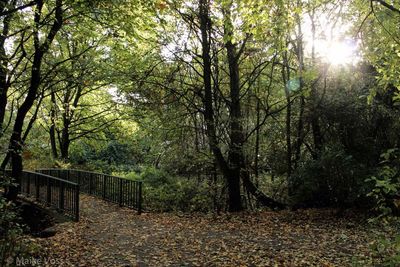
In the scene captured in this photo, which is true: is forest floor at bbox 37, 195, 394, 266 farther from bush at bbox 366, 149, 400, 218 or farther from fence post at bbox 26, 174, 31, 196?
fence post at bbox 26, 174, 31, 196

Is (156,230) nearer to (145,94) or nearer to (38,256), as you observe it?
(38,256)

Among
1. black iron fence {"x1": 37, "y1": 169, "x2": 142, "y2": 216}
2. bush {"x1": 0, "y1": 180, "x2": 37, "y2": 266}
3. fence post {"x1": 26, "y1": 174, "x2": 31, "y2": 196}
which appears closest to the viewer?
bush {"x1": 0, "y1": 180, "x2": 37, "y2": 266}

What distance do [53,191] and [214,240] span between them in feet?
19.6

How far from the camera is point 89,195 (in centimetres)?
1340

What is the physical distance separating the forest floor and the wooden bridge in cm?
63

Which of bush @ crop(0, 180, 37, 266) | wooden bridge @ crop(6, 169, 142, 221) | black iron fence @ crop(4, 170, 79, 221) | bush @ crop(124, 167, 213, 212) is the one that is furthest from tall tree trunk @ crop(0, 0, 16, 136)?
bush @ crop(124, 167, 213, 212)

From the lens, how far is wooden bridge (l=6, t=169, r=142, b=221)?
954 cm

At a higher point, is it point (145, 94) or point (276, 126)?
point (145, 94)

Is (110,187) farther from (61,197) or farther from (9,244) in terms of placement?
(9,244)

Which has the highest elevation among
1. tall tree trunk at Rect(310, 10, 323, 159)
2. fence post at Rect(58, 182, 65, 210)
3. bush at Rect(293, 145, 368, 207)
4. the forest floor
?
tall tree trunk at Rect(310, 10, 323, 159)

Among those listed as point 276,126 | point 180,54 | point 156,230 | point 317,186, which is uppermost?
point 180,54

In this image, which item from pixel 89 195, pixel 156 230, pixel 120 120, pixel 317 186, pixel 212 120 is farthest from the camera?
pixel 120 120

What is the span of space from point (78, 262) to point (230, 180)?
5.75 m

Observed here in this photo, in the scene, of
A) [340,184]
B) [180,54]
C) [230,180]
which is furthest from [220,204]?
[180,54]
